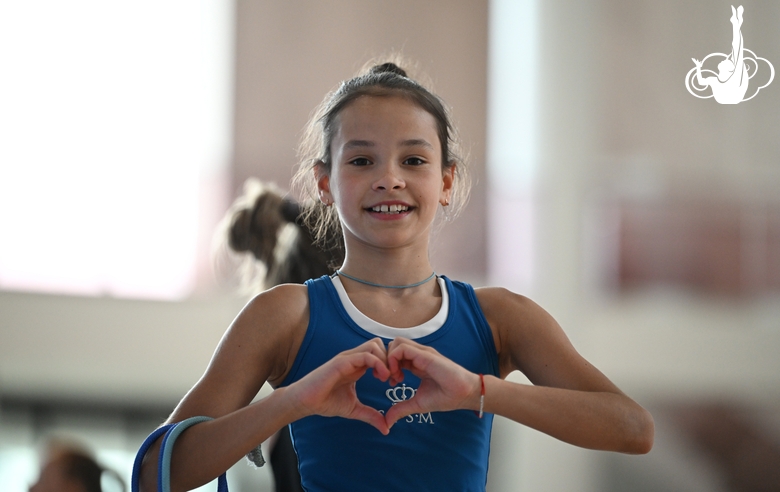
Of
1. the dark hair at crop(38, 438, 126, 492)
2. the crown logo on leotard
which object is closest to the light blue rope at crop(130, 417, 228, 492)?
the crown logo on leotard

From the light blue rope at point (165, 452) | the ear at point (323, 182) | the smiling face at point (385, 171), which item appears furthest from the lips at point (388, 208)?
the light blue rope at point (165, 452)

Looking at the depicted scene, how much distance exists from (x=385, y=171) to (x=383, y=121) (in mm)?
72

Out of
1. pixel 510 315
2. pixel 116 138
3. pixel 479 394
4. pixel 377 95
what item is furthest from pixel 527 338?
pixel 116 138

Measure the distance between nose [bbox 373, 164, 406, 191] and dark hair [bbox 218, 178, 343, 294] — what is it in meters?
0.64

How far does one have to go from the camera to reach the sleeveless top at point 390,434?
90 cm

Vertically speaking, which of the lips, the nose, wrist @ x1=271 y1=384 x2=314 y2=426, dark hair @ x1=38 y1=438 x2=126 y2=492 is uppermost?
the nose

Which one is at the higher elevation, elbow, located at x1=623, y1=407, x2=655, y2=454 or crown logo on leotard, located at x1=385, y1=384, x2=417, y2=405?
crown logo on leotard, located at x1=385, y1=384, x2=417, y2=405

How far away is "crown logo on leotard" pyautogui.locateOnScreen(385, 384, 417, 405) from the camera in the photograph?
2.99ft

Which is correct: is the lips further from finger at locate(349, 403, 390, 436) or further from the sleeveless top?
finger at locate(349, 403, 390, 436)

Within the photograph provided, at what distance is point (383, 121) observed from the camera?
0.98 metres

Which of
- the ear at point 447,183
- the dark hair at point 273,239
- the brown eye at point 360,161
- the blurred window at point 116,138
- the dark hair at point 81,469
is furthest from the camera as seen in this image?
the blurred window at point 116,138

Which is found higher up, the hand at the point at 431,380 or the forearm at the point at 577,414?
the hand at the point at 431,380

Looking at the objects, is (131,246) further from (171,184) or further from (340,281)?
(340,281)

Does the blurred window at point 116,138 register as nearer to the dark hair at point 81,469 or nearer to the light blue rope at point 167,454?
the dark hair at point 81,469
